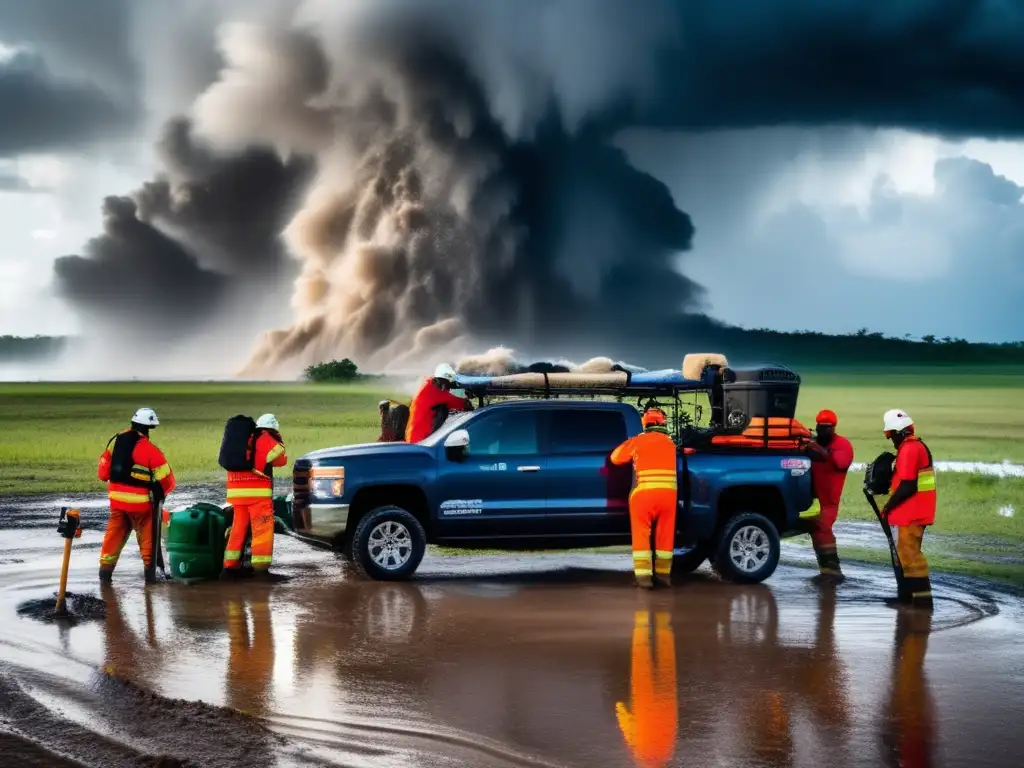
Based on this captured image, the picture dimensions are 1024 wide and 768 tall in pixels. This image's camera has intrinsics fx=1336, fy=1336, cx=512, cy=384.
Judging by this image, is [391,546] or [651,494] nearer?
[651,494]

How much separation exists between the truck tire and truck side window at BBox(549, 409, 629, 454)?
161 centimetres

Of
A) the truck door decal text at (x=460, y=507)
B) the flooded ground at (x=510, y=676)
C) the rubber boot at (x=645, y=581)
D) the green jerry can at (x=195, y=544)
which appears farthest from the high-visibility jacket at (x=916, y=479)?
the green jerry can at (x=195, y=544)

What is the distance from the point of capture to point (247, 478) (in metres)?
14.6

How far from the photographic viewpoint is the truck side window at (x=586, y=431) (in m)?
15.1

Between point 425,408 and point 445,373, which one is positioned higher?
point 445,373

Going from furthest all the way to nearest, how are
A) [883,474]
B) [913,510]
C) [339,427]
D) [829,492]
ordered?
1. [339,427]
2. [829,492]
3. [883,474]
4. [913,510]

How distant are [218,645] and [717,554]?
6.28 meters

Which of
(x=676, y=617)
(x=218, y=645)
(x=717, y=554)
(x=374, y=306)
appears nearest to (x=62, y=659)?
(x=218, y=645)

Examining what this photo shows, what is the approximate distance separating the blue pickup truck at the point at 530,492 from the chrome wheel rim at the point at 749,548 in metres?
0.01

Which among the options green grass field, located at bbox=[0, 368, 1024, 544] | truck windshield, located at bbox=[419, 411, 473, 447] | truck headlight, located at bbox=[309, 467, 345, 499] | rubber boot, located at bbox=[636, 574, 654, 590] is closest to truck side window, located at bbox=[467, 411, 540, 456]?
truck windshield, located at bbox=[419, 411, 473, 447]

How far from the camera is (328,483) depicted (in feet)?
48.0

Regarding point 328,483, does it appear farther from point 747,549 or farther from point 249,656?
point 747,549

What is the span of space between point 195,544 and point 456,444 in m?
3.05

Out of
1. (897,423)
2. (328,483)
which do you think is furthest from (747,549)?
(328,483)
